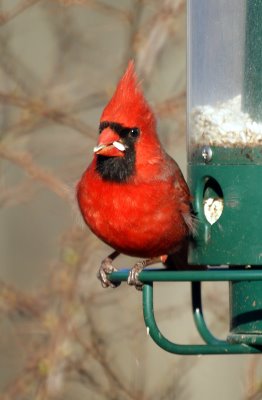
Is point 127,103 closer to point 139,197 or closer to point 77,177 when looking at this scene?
point 139,197

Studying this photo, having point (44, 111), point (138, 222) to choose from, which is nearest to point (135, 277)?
point (138, 222)

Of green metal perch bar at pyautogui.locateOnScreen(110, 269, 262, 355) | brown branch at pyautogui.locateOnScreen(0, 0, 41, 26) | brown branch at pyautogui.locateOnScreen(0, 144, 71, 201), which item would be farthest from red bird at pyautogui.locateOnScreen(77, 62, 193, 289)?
brown branch at pyautogui.locateOnScreen(0, 0, 41, 26)

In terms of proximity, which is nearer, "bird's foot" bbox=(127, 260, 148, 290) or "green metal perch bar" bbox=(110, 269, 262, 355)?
"green metal perch bar" bbox=(110, 269, 262, 355)

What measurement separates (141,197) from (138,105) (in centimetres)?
40

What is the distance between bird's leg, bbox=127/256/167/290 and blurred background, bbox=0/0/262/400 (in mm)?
1105

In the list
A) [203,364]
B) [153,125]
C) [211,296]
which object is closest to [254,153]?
[153,125]

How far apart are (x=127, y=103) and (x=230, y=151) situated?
1.48 ft

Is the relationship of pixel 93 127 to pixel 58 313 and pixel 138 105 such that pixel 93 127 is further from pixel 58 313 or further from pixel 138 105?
pixel 138 105

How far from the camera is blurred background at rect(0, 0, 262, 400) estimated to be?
20.3 ft

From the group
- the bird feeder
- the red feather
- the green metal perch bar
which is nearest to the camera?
the green metal perch bar

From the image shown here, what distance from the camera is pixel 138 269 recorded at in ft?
14.5

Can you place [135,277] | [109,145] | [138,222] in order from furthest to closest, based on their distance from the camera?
[138,222]
[109,145]
[135,277]

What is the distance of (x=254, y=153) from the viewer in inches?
168

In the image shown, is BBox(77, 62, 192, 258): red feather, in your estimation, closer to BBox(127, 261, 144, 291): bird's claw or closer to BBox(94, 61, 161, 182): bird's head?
BBox(94, 61, 161, 182): bird's head
